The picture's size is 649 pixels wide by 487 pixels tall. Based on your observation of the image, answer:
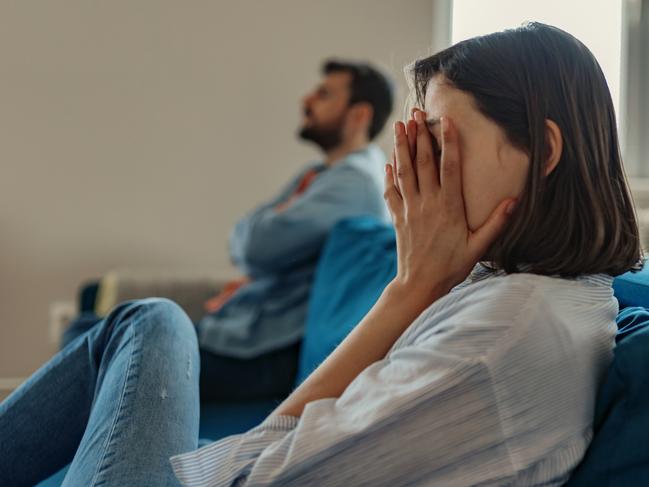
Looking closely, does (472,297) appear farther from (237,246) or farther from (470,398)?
(237,246)

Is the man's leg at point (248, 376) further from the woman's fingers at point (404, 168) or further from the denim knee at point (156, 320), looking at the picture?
the woman's fingers at point (404, 168)

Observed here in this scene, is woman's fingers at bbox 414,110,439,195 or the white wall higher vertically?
woman's fingers at bbox 414,110,439,195

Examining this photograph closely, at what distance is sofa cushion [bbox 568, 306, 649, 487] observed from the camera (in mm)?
771

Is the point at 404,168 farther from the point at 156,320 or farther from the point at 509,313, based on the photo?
the point at 156,320

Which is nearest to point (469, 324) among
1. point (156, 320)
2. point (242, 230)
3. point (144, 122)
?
point (156, 320)

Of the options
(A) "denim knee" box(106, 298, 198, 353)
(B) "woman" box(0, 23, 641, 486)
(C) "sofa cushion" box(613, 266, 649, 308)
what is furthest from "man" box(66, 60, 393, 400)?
(C) "sofa cushion" box(613, 266, 649, 308)

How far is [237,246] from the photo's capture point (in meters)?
2.57

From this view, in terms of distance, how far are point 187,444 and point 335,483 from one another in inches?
11.5

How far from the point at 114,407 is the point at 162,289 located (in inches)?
71.1

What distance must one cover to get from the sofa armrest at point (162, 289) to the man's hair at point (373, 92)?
72cm

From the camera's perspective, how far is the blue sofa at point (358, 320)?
2.56ft

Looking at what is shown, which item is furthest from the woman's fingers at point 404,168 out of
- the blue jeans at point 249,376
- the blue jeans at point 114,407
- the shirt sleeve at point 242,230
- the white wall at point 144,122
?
the white wall at point 144,122

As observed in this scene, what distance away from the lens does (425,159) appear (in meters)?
0.92

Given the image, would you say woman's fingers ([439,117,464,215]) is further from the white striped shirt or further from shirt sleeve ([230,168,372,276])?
shirt sleeve ([230,168,372,276])
